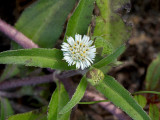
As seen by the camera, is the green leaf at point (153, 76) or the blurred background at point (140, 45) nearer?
the green leaf at point (153, 76)

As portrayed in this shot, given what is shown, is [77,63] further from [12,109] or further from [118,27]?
[12,109]

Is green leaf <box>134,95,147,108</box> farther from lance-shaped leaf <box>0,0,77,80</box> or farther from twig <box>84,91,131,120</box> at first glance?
lance-shaped leaf <box>0,0,77,80</box>

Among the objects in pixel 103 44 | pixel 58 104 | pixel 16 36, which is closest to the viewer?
pixel 103 44

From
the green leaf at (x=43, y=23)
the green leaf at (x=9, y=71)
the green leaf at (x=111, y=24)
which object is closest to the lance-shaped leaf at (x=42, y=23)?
the green leaf at (x=43, y=23)

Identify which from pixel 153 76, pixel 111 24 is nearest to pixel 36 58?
pixel 111 24

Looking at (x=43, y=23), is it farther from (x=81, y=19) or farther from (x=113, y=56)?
(x=113, y=56)

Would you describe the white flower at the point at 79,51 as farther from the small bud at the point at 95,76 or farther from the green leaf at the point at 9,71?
the green leaf at the point at 9,71
